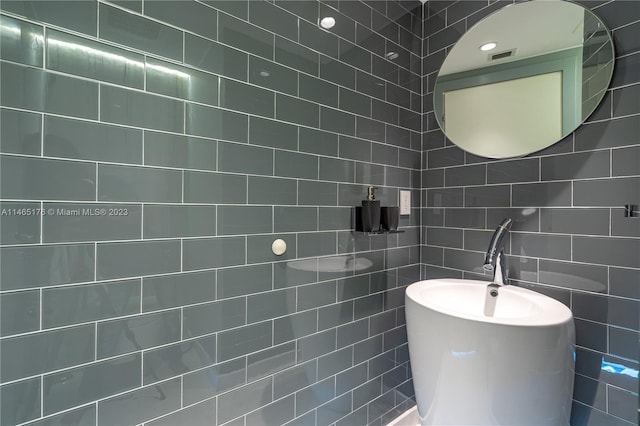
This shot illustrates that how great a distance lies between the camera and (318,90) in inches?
45.1

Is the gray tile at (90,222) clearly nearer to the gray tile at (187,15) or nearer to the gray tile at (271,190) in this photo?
the gray tile at (271,190)

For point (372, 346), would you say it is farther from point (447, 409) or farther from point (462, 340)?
point (462, 340)

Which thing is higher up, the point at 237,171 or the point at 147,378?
the point at 237,171

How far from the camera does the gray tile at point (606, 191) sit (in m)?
0.95

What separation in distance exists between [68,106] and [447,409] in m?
1.34

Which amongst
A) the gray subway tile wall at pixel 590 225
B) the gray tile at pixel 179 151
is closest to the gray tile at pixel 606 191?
the gray subway tile wall at pixel 590 225

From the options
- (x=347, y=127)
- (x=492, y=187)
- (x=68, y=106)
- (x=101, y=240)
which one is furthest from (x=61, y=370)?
(x=492, y=187)

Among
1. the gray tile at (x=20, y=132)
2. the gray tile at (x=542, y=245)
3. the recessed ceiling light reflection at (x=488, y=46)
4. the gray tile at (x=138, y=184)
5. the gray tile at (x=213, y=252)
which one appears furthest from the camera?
the recessed ceiling light reflection at (x=488, y=46)

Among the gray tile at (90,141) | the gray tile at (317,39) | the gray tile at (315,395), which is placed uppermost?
the gray tile at (317,39)

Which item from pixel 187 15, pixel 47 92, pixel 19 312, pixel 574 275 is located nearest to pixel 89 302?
pixel 19 312

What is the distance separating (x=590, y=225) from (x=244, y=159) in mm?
1235

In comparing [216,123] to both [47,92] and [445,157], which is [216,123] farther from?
[445,157]

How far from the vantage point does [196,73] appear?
0.87 m

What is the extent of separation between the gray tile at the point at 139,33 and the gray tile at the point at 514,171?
1293 mm
